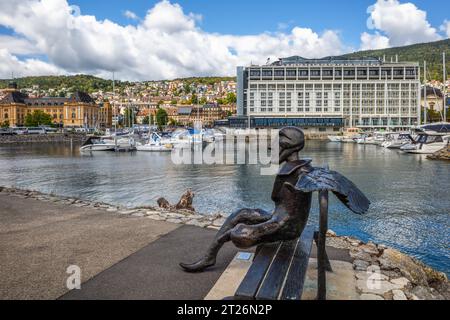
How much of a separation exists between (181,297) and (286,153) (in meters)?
2.33

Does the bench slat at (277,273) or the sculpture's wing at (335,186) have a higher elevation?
the sculpture's wing at (335,186)

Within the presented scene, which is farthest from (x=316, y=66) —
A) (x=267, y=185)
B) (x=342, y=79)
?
(x=267, y=185)

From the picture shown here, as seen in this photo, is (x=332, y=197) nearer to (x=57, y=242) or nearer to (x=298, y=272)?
(x=57, y=242)

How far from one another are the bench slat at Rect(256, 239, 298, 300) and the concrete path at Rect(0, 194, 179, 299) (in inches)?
112

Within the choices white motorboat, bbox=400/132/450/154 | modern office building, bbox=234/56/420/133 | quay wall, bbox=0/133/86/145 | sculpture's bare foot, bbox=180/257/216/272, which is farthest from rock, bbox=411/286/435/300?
modern office building, bbox=234/56/420/133

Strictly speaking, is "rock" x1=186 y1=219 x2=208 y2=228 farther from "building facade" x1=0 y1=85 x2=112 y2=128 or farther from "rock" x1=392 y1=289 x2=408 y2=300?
"building facade" x1=0 y1=85 x2=112 y2=128

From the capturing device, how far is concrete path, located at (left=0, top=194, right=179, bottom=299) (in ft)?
18.1

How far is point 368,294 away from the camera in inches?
193

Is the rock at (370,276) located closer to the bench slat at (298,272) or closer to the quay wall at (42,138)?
the bench slat at (298,272)

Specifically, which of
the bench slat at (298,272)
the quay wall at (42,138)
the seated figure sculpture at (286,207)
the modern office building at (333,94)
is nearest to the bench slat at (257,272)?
the seated figure sculpture at (286,207)

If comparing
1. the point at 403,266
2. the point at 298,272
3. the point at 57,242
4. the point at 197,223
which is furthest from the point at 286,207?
the point at 57,242

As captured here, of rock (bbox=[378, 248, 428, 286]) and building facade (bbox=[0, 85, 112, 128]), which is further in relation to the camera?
building facade (bbox=[0, 85, 112, 128])

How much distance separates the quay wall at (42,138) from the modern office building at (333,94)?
47.8 m

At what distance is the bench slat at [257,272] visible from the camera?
403 cm
